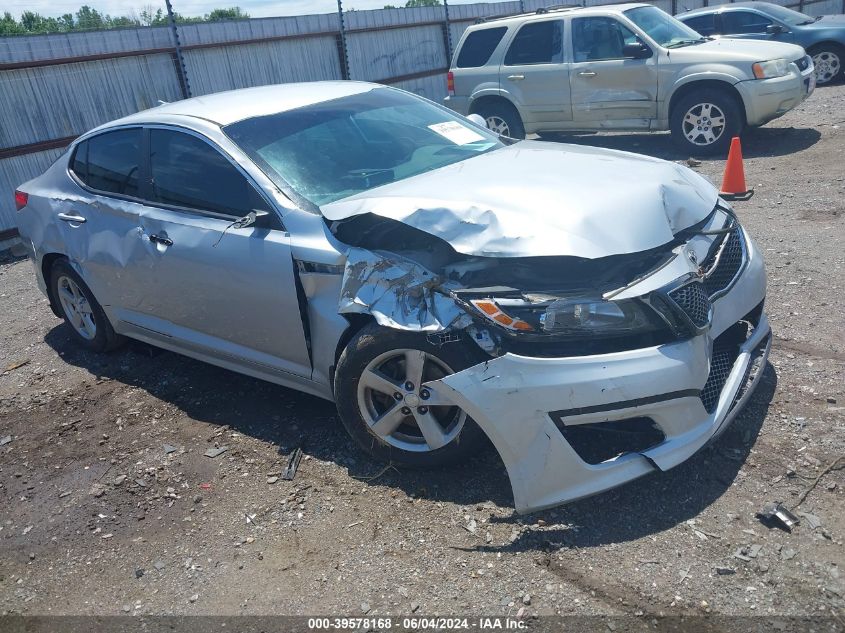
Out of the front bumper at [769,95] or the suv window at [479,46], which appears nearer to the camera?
the front bumper at [769,95]

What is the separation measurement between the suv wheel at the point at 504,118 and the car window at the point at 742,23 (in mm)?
5523

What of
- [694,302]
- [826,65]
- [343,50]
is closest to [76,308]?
[694,302]

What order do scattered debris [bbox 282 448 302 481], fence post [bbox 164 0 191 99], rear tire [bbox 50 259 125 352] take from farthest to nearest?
fence post [bbox 164 0 191 99] < rear tire [bbox 50 259 125 352] < scattered debris [bbox 282 448 302 481]

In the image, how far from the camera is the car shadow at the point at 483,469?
10.3 ft

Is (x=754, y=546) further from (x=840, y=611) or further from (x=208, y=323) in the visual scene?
(x=208, y=323)

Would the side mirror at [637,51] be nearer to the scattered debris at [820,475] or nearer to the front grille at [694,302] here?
the front grille at [694,302]

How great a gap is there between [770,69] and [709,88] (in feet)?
2.44

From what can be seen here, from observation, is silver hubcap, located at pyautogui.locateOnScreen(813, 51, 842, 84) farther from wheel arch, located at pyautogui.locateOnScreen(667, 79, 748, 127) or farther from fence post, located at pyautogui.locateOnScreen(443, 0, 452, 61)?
fence post, located at pyautogui.locateOnScreen(443, 0, 452, 61)

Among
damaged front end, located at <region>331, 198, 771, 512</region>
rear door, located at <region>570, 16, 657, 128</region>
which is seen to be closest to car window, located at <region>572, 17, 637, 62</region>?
rear door, located at <region>570, 16, 657, 128</region>

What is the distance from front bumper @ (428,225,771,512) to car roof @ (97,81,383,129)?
2.26 m

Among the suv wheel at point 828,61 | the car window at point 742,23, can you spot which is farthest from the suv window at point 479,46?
the suv wheel at point 828,61

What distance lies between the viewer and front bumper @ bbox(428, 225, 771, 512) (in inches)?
118

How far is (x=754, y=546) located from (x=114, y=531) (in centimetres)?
283

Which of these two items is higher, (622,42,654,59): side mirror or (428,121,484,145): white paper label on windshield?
(428,121,484,145): white paper label on windshield
